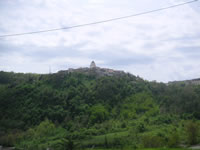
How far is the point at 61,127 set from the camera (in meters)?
37.3

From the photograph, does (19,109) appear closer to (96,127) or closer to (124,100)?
(96,127)

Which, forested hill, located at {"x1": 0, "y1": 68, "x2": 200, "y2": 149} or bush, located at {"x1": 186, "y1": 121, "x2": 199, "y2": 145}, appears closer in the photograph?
bush, located at {"x1": 186, "y1": 121, "x2": 199, "y2": 145}

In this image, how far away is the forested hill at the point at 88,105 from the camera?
3588 centimetres

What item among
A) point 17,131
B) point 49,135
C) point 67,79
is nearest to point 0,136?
point 17,131

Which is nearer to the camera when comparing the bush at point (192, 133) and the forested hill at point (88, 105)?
the bush at point (192, 133)

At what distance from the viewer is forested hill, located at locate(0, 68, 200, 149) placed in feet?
118

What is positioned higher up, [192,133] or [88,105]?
[88,105]

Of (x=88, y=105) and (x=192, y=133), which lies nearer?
(x=192, y=133)

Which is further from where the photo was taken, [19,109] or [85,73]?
[85,73]

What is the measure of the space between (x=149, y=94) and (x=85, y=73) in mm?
19375

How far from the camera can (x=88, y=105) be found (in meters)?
44.1

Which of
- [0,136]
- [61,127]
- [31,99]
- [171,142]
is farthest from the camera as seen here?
[31,99]

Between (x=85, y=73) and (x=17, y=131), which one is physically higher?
(x=85, y=73)

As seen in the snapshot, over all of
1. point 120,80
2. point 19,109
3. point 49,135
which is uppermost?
point 120,80
